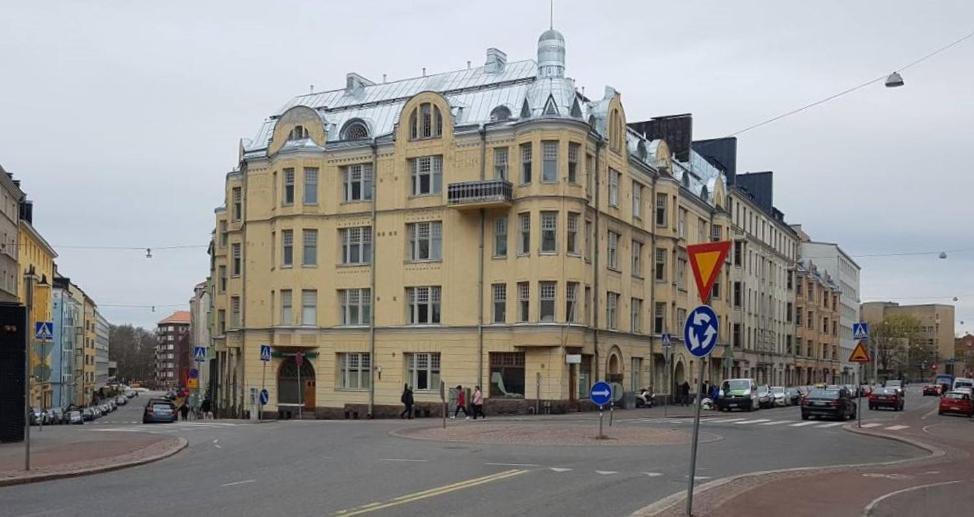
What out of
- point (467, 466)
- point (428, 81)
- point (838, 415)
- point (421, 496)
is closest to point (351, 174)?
point (428, 81)

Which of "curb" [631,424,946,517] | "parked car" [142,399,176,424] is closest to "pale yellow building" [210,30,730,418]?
"parked car" [142,399,176,424]

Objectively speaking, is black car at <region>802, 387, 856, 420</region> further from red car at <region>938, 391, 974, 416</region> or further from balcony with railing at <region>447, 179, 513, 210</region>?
balcony with railing at <region>447, 179, 513, 210</region>

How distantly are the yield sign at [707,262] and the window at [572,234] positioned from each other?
32672 mm

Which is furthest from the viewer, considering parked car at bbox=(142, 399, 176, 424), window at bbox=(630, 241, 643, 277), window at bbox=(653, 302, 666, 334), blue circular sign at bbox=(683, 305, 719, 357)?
window at bbox=(653, 302, 666, 334)

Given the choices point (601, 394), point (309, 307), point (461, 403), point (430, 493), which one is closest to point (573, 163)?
point (461, 403)

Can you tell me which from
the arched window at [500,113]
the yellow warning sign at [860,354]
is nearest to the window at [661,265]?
the arched window at [500,113]

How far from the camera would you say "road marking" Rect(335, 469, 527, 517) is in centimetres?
1297

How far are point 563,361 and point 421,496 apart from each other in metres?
29.6

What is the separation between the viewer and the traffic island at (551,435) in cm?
2564

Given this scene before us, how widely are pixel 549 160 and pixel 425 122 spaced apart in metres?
7.03

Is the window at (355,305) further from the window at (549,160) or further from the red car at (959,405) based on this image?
the red car at (959,405)

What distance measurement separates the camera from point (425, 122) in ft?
157

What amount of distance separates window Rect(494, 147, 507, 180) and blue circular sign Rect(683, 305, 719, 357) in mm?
33741

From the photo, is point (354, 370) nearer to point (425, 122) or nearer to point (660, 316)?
point (425, 122)
